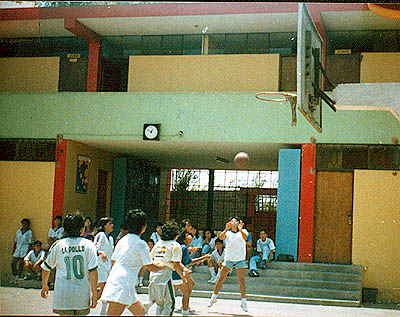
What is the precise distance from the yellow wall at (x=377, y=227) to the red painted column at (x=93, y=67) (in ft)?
17.6

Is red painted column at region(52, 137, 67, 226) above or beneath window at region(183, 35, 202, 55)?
beneath

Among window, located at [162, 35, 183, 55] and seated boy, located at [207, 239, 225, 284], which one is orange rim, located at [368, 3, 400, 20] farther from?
window, located at [162, 35, 183, 55]

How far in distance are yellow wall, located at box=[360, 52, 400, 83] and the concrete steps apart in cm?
341

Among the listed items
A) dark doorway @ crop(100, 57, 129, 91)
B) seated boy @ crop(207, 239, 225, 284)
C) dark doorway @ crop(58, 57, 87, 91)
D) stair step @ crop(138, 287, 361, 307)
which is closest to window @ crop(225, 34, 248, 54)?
dark doorway @ crop(100, 57, 129, 91)

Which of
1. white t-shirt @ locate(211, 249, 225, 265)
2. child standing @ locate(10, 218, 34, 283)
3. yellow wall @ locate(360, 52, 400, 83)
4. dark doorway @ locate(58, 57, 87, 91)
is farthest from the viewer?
dark doorway @ locate(58, 57, 87, 91)

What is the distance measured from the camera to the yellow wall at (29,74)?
12.5 metres

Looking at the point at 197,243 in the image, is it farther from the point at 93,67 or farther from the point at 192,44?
the point at 93,67

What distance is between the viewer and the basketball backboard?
645 cm

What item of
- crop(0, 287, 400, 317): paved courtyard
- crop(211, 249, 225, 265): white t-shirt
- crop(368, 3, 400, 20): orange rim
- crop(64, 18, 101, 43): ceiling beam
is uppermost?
crop(64, 18, 101, 43): ceiling beam

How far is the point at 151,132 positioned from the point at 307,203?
3.17 metres

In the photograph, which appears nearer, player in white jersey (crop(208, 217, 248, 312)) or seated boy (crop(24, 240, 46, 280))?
player in white jersey (crop(208, 217, 248, 312))

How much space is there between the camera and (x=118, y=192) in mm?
13875

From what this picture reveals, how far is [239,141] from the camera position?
11367 millimetres

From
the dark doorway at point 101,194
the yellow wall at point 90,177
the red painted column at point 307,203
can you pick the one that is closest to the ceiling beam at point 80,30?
the yellow wall at point 90,177
